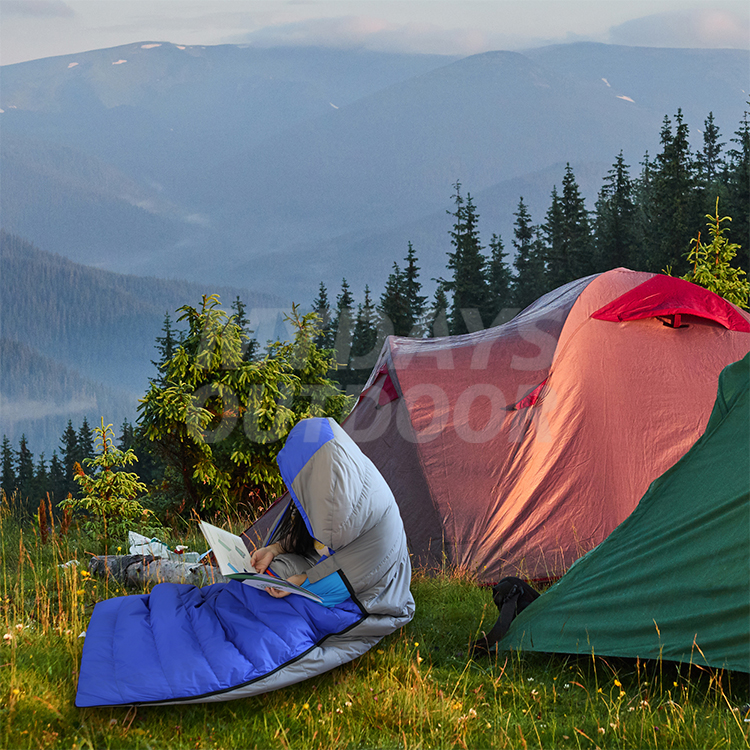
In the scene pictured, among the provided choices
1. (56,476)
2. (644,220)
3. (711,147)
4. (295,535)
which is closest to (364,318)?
(644,220)

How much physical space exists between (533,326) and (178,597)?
11.9ft

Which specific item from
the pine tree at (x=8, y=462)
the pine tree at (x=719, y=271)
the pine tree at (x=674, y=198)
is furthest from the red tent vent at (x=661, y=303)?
the pine tree at (x=8, y=462)

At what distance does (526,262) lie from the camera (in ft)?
157

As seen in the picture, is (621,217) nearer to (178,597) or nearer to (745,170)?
(745,170)

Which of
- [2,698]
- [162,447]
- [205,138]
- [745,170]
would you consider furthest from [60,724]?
[205,138]

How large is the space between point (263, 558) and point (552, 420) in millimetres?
2660

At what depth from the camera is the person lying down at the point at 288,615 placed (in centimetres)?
262

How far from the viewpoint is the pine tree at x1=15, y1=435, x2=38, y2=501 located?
129 ft

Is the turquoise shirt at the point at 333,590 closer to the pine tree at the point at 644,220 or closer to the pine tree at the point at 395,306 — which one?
the pine tree at the point at 395,306

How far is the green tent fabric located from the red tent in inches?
54.9

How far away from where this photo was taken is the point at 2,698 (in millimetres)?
2734

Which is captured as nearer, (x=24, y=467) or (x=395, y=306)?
(x=24, y=467)

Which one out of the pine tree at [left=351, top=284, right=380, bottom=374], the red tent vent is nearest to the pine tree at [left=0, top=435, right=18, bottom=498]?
the pine tree at [left=351, top=284, right=380, bottom=374]

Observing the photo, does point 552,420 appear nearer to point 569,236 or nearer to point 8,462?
point 8,462
